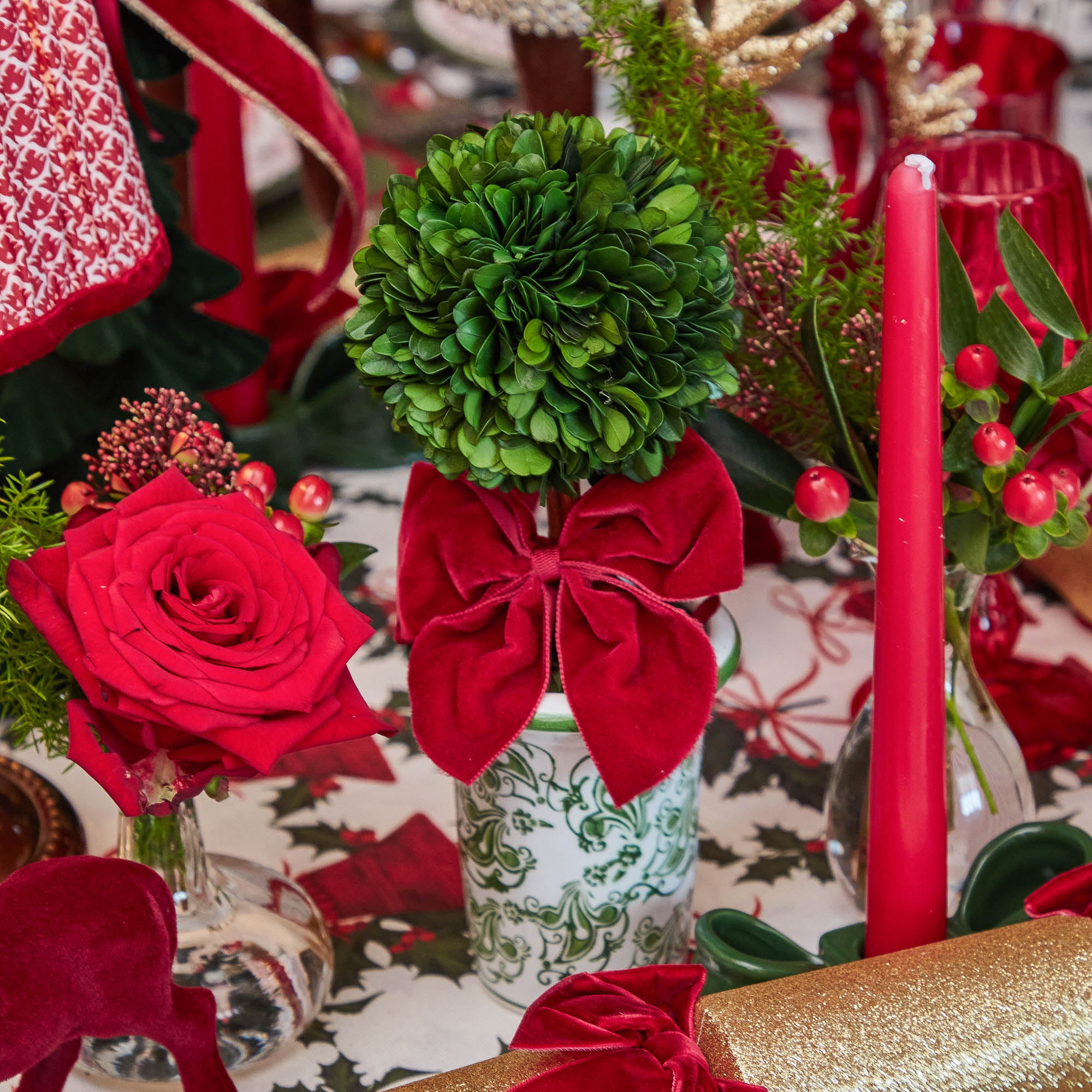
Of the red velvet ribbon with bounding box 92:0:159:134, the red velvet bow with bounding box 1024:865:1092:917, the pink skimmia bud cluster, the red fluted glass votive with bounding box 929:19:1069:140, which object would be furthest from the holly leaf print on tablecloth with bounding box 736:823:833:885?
the red fluted glass votive with bounding box 929:19:1069:140

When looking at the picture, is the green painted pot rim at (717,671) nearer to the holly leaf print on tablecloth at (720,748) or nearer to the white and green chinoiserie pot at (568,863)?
the white and green chinoiserie pot at (568,863)

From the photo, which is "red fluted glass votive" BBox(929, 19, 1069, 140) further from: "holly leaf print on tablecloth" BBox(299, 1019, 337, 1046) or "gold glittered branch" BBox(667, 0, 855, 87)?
"holly leaf print on tablecloth" BBox(299, 1019, 337, 1046)

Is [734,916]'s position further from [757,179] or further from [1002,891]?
[757,179]

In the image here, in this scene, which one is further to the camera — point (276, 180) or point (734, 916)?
point (276, 180)

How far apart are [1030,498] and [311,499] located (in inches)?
6.9

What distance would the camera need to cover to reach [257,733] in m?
0.26

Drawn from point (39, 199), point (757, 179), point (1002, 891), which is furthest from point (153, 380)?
point (1002, 891)

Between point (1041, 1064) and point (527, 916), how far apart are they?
142 mm

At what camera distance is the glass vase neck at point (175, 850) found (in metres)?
0.33

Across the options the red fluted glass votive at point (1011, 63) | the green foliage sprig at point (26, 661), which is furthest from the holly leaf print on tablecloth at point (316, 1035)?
the red fluted glass votive at point (1011, 63)

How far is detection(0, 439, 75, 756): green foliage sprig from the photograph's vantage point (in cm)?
29

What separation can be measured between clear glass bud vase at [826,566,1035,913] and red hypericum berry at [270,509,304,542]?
0.56 ft

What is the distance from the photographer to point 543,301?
0.90 ft

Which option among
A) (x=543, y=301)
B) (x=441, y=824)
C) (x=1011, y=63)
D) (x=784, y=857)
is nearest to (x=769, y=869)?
(x=784, y=857)
